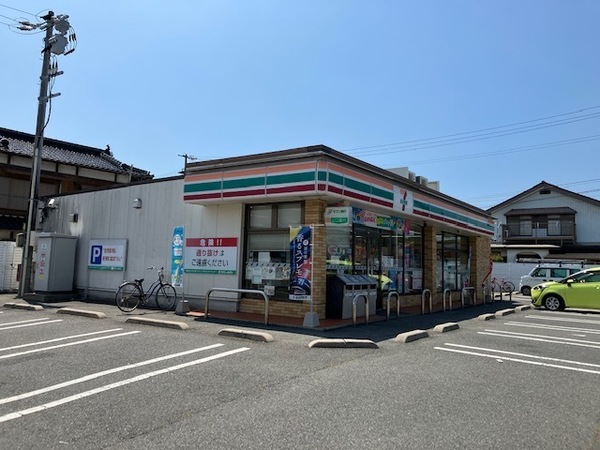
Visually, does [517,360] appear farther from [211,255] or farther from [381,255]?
[211,255]

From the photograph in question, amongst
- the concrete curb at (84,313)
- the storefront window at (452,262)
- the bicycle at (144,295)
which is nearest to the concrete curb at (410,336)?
the bicycle at (144,295)

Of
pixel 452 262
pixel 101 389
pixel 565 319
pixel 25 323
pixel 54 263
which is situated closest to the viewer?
pixel 101 389

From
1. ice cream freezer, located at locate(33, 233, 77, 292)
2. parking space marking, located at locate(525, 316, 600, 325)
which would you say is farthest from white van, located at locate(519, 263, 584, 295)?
ice cream freezer, located at locate(33, 233, 77, 292)

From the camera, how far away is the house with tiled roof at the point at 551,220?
37.2 meters

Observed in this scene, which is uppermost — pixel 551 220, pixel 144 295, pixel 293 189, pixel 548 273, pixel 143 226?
pixel 551 220

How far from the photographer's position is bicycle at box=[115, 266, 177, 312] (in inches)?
452

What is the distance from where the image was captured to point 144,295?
39.4ft

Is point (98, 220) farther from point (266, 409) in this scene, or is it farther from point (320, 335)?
point (266, 409)

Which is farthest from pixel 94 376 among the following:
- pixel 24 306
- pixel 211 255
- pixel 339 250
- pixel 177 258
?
pixel 24 306

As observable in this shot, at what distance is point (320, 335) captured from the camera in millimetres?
8281

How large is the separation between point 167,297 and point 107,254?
333 centimetres

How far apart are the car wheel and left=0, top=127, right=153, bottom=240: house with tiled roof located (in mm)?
21096

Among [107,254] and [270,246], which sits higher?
[270,246]

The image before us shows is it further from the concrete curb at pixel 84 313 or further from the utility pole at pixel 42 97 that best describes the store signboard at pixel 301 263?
the utility pole at pixel 42 97
